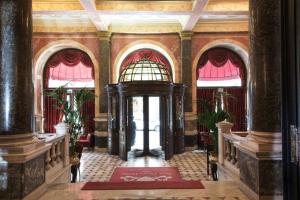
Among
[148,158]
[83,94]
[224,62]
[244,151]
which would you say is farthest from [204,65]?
[244,151]

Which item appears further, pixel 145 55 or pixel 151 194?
pixel 145 55

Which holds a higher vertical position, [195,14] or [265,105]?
[195,14]

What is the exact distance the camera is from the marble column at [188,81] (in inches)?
565

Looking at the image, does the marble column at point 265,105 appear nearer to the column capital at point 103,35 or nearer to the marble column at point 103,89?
the marble column at point 103,89

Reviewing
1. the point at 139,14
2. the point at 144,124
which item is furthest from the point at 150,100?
the point at 139,14

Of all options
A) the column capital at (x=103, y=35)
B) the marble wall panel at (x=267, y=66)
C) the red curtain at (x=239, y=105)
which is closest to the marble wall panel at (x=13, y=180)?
the marble wall panel at (x=267, y=66)

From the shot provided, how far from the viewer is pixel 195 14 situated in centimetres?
1202

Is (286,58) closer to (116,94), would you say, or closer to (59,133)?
(59,133)

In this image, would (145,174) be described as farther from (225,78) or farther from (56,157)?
(225,78)

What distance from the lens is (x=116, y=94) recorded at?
42.2ft

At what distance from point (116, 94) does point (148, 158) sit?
2.62 metres

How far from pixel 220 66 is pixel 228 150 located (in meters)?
→ 9.25

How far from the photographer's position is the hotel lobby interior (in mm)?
4188

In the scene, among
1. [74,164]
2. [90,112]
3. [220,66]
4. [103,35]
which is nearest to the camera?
[74,164]
